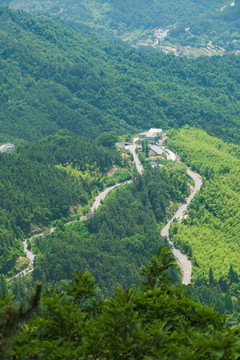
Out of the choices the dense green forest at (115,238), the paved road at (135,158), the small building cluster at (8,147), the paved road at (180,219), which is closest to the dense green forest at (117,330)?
the dense green forest at (115,238)

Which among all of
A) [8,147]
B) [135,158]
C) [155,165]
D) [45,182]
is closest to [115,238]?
[45,182]

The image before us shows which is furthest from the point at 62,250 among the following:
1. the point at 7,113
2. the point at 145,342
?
the point at 7,113

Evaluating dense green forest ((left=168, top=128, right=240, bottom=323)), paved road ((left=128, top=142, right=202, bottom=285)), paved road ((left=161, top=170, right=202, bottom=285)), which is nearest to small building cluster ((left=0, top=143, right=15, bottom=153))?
paved road ((left=128, top=142, right=202, bottom=285))

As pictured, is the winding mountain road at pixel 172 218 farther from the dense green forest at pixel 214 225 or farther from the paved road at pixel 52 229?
the dense green forest at pixel 214 225

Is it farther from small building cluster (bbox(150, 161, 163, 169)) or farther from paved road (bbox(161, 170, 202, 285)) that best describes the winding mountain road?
small building cluster (bbox(150, 161, 163, 169))

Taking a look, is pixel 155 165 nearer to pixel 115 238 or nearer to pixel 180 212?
pixel 180 212

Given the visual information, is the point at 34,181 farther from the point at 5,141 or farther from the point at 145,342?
the point at 145,342
